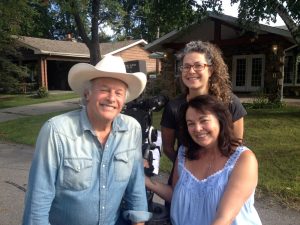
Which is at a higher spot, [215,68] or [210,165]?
[215,68]

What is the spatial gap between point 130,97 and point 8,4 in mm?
15402

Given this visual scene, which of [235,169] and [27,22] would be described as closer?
[235,169]

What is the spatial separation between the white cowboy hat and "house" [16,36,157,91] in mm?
22191

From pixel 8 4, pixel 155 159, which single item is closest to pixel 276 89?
pixel 8 4

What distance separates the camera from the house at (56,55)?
88.0 ft

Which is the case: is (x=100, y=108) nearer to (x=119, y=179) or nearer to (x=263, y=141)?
(x=119, y=179)

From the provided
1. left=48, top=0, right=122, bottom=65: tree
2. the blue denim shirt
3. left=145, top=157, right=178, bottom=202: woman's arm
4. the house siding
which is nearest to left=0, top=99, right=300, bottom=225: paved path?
left=145, top=157, right=178, bottom=202: woman's arm

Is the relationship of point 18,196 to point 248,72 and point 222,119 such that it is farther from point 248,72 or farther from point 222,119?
point 248,72

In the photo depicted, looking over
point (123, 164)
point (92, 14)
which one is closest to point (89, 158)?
point (123, 164)

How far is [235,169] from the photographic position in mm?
2012

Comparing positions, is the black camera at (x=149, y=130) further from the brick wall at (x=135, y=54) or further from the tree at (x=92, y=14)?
the brick wall at (x=135, y=54)

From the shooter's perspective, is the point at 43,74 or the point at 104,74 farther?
the point at 43,74

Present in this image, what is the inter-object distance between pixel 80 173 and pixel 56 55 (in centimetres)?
2667

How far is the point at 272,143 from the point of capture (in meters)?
7.71
